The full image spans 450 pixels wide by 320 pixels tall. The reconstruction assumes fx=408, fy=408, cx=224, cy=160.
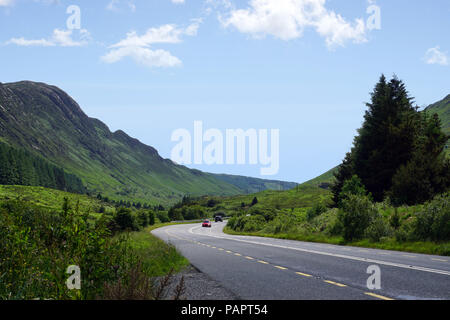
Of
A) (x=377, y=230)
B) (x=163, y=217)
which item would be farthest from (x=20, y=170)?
(x=377, y=230)

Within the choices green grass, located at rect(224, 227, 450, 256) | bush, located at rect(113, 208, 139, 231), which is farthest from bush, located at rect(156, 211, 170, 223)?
green grass, located at rect(224, 227, 450, 256)

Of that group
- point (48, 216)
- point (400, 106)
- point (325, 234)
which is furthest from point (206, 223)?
point (48, 216)

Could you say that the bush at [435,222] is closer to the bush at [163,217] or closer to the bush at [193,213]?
the bush at [163,217]

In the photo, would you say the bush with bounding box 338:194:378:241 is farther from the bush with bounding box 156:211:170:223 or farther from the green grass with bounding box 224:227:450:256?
the bush with bounding box 156:211:170:223

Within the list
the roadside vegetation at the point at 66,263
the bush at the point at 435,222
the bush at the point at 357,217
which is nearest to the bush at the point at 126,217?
the bush at the point at 357,217

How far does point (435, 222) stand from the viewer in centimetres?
1839

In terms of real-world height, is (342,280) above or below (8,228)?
below

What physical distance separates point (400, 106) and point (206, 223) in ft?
137

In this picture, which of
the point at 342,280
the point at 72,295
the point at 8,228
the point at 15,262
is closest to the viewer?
the point at 72,295

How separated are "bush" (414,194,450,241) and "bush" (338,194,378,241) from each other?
3667 millimetres

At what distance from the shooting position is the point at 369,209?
76.9ft
